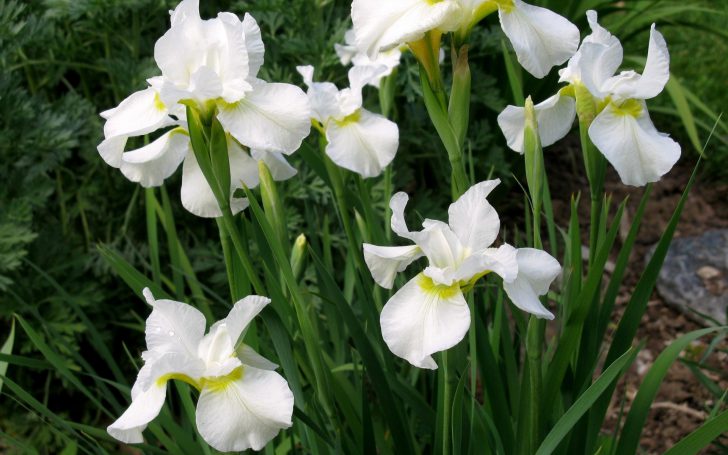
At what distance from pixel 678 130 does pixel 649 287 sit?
7.36 ft

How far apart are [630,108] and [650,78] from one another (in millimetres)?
47

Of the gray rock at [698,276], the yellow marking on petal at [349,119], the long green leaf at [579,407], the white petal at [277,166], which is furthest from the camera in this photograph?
the gray rock at [698,276]

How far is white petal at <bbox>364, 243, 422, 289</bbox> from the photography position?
3.52 feet

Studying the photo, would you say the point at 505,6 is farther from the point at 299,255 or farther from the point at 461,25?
the point at 299,255

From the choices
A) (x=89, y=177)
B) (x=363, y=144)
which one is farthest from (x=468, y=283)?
(x=89, y=177)

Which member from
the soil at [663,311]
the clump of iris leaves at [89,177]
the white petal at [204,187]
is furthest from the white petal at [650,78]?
the soil at [663,311]

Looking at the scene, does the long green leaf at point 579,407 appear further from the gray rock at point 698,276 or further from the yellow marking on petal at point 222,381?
the gray rock at point 698,276

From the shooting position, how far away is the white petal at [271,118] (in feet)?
3.53

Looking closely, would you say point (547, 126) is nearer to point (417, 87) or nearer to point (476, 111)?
point (417, 87)

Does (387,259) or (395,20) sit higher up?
(395,20)

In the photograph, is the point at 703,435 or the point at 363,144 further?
the point at 363,144

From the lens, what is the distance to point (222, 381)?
3.40ft

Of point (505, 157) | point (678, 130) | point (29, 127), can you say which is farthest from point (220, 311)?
point (678, 130)

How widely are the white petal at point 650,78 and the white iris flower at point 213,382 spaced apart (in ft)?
1.84
